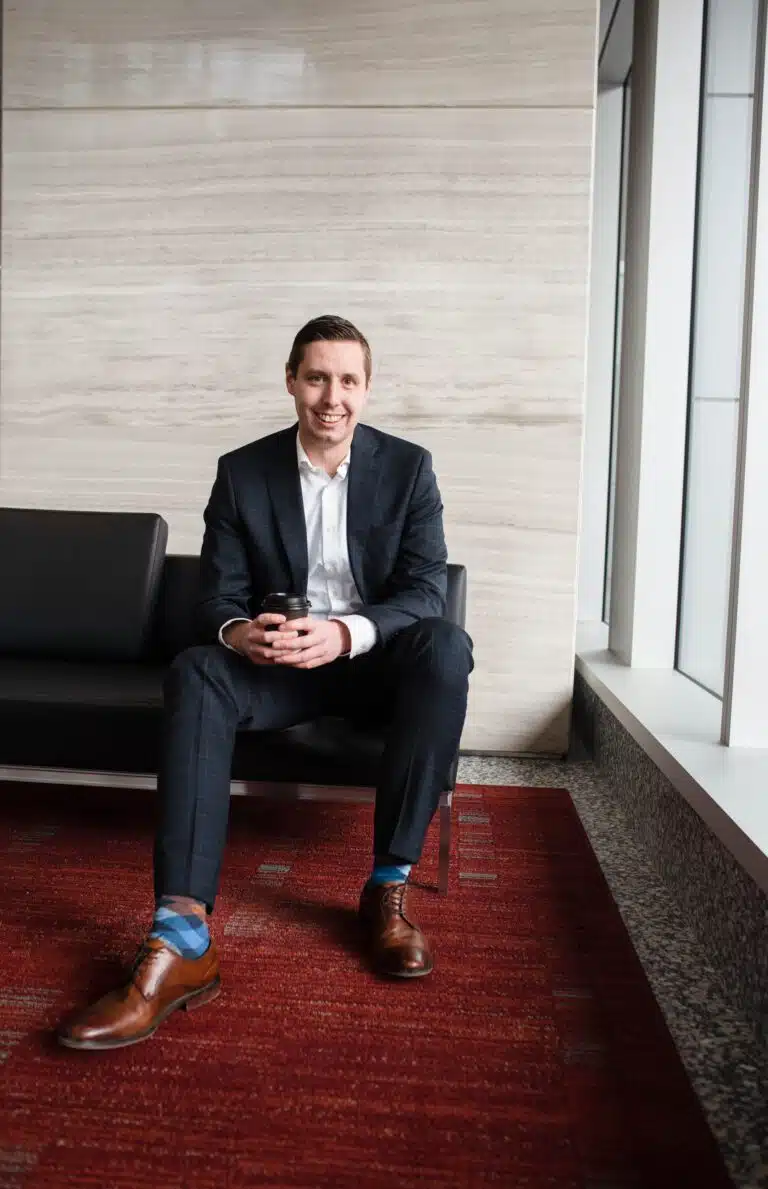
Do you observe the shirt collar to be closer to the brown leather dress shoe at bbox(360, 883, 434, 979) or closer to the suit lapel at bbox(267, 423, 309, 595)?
the suit lapel at bbox(267, 423, 309, 595)

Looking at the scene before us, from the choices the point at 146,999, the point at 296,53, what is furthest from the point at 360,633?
the point at 296,53

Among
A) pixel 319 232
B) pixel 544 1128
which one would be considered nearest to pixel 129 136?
pixel 319 232

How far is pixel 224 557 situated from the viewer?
6.91 ft

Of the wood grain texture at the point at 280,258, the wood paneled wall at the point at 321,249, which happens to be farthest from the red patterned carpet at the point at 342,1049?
the wood grain texture at the point at 280,258

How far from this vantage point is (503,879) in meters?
2.18

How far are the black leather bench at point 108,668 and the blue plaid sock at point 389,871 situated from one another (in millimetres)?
215

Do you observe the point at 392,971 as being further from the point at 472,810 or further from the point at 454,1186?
the point at 472,810

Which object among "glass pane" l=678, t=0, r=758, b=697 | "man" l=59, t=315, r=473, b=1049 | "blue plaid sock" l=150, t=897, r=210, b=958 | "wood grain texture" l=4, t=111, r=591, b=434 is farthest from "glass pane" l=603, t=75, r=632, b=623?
"blue plaid sock" l=150, t=897, r=210, b=958

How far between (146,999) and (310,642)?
0.65 metres

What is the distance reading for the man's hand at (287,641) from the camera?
181cm

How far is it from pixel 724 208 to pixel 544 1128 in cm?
262

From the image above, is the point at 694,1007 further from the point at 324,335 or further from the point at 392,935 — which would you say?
the point at 324,335

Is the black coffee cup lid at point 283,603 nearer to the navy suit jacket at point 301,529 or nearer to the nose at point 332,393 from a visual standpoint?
the navy suit jacket at point 301,529

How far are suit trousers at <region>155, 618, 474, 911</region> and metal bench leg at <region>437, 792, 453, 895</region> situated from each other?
7 cm
